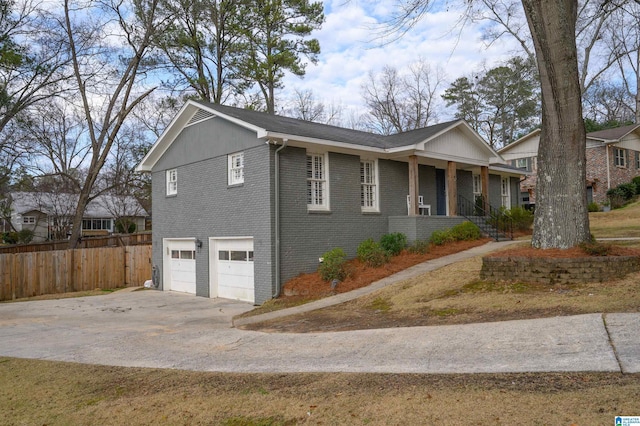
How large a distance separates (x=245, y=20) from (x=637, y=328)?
2711 centimetres

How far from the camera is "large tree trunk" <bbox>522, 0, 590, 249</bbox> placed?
10.4 m

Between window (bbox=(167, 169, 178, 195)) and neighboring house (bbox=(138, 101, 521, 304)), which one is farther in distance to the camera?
window (bbox=(167, 169, 178, 195))

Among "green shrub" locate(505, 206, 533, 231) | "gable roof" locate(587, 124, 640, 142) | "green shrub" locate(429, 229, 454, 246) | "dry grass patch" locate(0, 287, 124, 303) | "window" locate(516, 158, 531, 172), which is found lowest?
"dry grass patch" locate(0, 287, 124, 303)

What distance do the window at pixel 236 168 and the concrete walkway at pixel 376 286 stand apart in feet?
16.9

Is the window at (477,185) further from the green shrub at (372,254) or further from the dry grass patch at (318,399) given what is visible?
the dry grass patch at (318,399)

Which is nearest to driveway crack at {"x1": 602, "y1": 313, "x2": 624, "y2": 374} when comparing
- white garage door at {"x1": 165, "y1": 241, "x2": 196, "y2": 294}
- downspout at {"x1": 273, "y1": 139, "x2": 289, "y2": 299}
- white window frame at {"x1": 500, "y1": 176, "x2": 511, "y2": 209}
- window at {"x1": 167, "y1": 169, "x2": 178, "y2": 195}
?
downspout at {"x1": 273, "y1": 139, "x2": 289, "y2": 299}

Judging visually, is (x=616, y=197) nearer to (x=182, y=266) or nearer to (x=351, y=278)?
(x=351, y=278)

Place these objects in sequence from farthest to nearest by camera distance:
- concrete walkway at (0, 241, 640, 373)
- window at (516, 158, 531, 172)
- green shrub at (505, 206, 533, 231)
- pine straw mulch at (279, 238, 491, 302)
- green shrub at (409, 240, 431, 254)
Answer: window at (516, 158, 531, 172) < green shrub at (505, 206, 533, 231) < green shrub at (409, 240, 431, 254) < pine straw mulch at (279, 238, 491, 302) < concrete walkway at (0, 241, 640, 373)

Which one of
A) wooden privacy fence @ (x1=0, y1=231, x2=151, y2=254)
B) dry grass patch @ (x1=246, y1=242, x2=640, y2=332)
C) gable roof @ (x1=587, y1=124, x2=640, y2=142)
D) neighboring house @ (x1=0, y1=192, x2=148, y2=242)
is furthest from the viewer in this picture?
neighboring house @ (x1=0, y1=192, x2=148, y2=242)

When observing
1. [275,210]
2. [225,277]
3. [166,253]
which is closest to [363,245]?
[275,210]

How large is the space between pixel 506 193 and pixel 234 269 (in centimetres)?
1568

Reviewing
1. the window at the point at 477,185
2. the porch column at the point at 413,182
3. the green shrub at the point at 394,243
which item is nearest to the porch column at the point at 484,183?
the window at the point at 477,185

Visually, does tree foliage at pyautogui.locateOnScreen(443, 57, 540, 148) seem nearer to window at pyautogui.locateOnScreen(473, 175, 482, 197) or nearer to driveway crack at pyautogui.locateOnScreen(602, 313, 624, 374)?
window at pyautogui.locateOnScreen(473, 175, 482, 197)

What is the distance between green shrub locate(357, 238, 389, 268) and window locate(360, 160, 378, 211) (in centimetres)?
185
